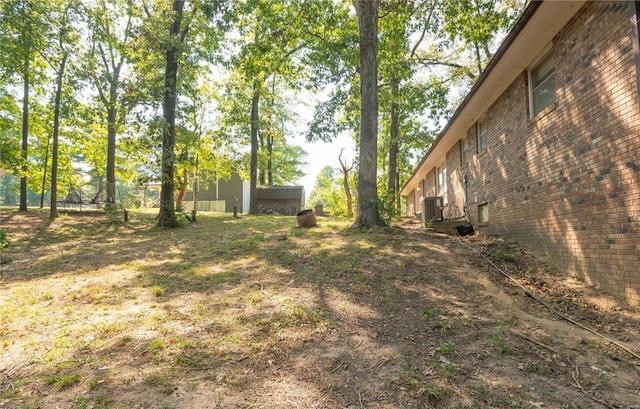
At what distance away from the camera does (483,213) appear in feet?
33.8

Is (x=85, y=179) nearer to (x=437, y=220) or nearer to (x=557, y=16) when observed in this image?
(x=437, y=220)

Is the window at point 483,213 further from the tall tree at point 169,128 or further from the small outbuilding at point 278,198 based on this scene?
the small outbuilding at point 278,198

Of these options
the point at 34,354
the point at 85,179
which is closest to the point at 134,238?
the point at 34,354

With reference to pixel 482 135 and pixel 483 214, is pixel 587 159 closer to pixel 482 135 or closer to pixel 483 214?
pixel 483 214

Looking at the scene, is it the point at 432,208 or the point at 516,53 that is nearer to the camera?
the point at 516,53

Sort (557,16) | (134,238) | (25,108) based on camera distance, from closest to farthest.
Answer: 1. (557,16)
2. (134,238)
3. (25,108)

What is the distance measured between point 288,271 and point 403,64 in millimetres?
9470

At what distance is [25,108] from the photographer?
634 inches

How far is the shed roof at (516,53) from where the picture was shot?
17.6ft

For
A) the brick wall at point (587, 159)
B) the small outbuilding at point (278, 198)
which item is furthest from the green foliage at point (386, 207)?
the small outbuilding at point (278, 198)

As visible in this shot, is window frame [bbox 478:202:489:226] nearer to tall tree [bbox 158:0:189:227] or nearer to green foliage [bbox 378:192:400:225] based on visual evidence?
green foliage [bbox 378:192:400:225]

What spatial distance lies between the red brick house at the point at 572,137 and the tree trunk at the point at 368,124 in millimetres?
2760

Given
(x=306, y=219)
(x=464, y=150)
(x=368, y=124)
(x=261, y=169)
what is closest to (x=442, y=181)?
(x=464, y=150)

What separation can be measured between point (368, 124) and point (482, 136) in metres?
3.95
